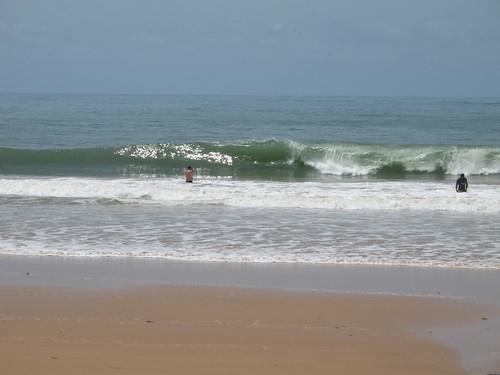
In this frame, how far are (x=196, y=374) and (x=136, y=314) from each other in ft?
6.27

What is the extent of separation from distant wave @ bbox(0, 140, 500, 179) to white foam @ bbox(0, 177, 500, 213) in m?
5.79

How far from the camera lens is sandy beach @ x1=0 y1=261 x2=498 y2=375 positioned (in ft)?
19.8

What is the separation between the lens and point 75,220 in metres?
14.2

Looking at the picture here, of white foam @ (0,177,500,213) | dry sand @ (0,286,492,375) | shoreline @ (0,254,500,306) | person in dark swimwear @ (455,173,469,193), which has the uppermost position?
person in dark swimwear @ (455,173,469,193)

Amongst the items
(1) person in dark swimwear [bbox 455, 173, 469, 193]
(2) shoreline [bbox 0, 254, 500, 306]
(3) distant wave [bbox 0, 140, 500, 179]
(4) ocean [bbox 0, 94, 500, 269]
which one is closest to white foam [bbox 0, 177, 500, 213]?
(4) ocean [bbox 0, 94, 500, 269]

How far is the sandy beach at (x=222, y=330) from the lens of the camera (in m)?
6.02

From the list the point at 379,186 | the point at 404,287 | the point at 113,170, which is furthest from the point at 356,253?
the point at 113,170

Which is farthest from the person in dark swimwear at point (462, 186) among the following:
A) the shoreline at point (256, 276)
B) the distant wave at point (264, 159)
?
the shoreline at point (256, 276)

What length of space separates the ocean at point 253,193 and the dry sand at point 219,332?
2.36m

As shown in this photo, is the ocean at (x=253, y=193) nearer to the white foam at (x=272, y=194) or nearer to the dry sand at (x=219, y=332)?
the white foam at (x=272, y=194)

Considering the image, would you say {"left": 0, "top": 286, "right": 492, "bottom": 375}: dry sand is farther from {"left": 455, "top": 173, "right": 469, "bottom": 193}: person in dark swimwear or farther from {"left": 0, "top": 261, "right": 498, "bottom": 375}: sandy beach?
{"left": 455, "top": 173, "right": 469, "bottom": 193}: person in dark swimwear

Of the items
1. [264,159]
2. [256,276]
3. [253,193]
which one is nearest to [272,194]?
[253,193]

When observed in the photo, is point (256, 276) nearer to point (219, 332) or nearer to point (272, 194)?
point (219, 332)

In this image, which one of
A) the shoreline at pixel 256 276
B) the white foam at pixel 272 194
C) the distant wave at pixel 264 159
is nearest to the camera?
the shoreline at pixel 256 276
